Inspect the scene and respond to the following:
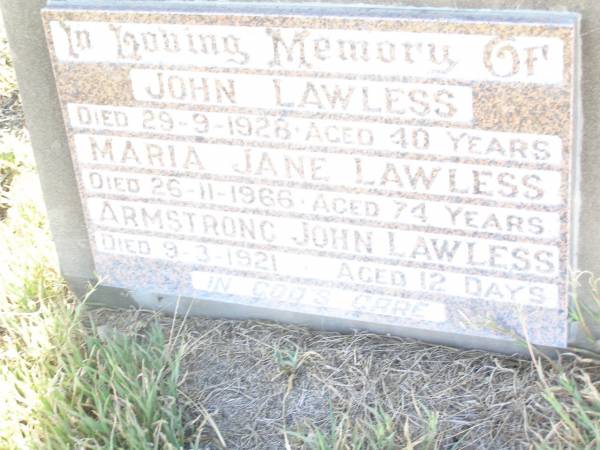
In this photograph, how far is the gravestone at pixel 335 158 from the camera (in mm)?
2492

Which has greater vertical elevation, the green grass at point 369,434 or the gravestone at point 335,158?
the gravestone at point 335,158

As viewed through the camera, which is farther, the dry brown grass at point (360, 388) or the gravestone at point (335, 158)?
the dry brown grass at point (360, 388)

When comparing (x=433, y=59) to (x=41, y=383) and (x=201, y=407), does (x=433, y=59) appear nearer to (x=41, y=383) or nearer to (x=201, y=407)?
(x=201, y=407)

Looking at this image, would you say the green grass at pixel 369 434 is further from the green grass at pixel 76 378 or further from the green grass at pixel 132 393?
the green grass at pixel 76 378

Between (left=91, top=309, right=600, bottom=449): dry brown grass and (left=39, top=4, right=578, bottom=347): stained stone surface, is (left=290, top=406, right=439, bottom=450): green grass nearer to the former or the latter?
(left=91, top=309, right=600, bottom=449): dry brown grass

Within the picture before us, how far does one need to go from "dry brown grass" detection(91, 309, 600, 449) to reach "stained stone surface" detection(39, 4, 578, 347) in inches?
4.0

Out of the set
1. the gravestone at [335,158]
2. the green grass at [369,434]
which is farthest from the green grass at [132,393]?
the gravestone at [335,158]

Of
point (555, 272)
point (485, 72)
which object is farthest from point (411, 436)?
point (485, 72)

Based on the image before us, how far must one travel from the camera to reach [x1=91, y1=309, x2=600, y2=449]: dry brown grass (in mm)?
2623

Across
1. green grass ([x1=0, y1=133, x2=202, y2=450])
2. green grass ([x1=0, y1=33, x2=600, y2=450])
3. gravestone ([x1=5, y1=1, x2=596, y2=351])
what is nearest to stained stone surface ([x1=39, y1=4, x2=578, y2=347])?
gravestone ([x1=5, y1=1, x2=596, y2=351])

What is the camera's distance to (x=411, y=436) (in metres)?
2.63

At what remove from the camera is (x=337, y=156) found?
2732 mm

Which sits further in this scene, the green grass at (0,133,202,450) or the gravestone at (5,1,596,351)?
the green grass at (0,133,202,450)

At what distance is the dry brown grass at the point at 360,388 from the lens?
262 cm
